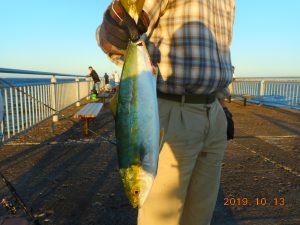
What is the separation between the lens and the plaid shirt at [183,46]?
186 centimetres

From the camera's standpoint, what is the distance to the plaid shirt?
6.10 ft

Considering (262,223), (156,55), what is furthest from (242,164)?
(156,55)

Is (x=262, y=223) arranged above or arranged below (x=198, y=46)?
below

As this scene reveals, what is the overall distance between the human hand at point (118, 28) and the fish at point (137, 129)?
0.24 feet

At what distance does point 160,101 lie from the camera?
1974 mm

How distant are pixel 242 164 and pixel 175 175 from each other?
3090mm

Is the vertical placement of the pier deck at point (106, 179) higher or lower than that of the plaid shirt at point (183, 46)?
lower

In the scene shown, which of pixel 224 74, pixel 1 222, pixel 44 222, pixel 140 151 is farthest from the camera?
pixel 44 222

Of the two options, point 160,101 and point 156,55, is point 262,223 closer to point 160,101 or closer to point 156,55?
point 160,101

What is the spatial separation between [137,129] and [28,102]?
5.78 meters

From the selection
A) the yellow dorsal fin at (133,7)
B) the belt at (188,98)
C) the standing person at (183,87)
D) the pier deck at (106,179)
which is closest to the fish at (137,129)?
the yellow dorsal fin at (133,7)

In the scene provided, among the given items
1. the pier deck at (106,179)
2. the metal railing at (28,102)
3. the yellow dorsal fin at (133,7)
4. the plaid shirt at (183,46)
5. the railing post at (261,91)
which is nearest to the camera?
the yellow dorsal fin at (133,7)

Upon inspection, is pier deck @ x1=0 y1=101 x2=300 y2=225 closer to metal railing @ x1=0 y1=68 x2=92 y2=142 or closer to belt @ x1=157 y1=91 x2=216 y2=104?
metal railing @ x1=0 y1=68 x2=92 y2=142

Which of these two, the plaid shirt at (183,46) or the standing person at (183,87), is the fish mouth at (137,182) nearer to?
the standing person at (183,87)
